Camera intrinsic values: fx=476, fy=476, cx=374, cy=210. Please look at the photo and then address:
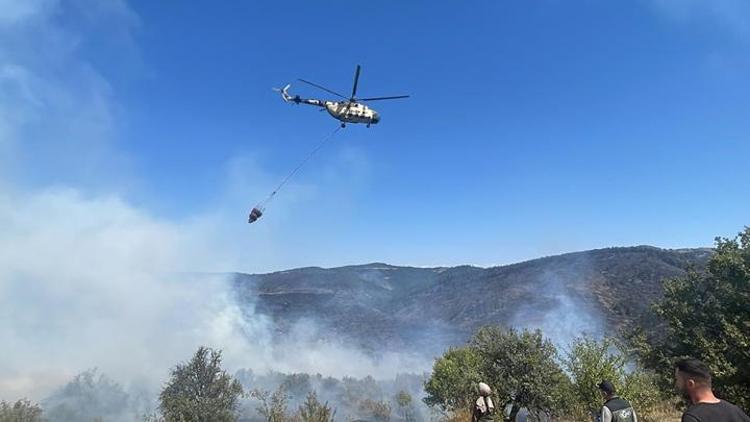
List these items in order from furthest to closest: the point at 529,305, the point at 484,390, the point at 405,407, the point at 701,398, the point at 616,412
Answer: the point at 529,305 → the point at 405,407 → the point at 484,390 → the point at 616,412 → the point at 701,398

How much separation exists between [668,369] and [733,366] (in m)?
6.17

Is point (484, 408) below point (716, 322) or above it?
below

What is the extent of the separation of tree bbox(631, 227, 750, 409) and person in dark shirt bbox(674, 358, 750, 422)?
63.9ft

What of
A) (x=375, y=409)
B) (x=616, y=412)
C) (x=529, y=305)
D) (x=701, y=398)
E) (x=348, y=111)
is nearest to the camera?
(x=701, y=398)

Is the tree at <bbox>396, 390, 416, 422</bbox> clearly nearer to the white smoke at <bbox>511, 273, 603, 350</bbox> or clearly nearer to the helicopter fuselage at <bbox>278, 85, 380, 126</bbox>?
the white smoke at <bbox>511, 273, 603, 350</bbox>

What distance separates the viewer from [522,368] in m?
24.3

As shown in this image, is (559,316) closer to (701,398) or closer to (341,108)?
(341,108)

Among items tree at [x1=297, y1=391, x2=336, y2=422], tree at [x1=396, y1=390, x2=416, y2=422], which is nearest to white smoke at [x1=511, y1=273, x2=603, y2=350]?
tree at [x1=396, y1=390, x2=416, y2=422]

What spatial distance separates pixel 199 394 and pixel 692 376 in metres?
34.6

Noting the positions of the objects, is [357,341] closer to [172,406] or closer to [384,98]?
[172,406]

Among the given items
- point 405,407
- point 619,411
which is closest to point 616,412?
point 619,411

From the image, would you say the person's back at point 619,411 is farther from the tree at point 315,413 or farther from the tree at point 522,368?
the tree at point 522,368

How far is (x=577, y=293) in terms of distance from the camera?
141750mm

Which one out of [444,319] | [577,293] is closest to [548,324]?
[577,293]
